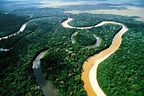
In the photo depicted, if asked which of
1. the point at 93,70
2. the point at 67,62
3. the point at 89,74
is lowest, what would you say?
the point at 89,74

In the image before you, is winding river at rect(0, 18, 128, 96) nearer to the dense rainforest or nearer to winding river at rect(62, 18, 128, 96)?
winding river at rect(62, 18, 128, 96)

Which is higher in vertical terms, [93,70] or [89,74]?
[93,70]

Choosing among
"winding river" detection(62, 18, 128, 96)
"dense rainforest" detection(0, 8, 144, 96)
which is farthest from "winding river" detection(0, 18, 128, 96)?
"dense rainforest" detection(0, 8, 144, 96)

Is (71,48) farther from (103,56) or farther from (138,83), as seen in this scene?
(138,83)

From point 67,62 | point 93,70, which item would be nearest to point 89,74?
point 93,70

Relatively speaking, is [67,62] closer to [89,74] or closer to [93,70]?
[93,70]

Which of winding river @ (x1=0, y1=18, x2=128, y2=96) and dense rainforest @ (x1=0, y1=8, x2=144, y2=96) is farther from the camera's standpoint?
dense rainforest @ (x1=0, y1=8, x2=144, y2=96)

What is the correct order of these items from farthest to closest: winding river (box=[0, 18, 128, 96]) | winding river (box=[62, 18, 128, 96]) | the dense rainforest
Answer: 1. the dense rainforest
2. winding river (box=[0, 18, 128, 96])
3. winding river (box=[62, 18, 128, 96])

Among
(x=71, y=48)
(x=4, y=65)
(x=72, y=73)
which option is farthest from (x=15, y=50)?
(x=72, y=73)

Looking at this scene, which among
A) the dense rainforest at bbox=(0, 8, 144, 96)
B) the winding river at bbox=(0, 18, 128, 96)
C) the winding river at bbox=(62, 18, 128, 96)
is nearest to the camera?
the winding river at bbox=(62, 18, 128, 96)
